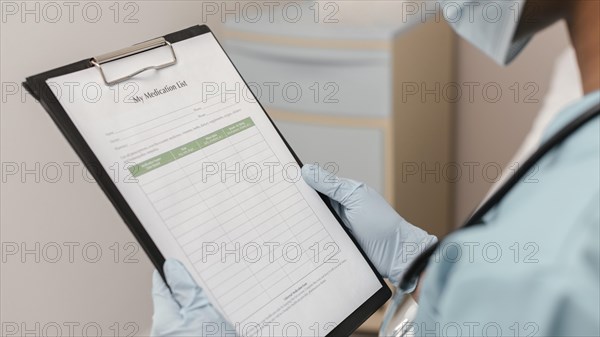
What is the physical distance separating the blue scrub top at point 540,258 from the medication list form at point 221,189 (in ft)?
1.23

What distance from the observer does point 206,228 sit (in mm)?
947

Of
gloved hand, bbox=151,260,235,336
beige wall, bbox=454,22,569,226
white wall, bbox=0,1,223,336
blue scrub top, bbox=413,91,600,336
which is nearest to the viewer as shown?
blue scrub top, bbox=413,91,600,336

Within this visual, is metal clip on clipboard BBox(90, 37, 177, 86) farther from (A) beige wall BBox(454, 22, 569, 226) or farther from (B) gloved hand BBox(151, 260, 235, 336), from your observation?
(A) beige wall BBox(454, 22, 569, 226)

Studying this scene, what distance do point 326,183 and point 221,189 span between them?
6.7 inches

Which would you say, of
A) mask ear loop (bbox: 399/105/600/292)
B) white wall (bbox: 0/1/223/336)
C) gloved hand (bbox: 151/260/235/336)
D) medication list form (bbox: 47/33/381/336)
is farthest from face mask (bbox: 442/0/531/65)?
white wall (bbox: 0/1/223/336)

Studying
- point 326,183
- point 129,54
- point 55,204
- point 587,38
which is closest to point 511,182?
point 587,38

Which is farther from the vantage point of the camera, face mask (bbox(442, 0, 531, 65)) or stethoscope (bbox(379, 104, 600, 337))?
face mask (bbox(442, 0, 531, 65))

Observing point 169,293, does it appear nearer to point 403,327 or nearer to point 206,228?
point 206,228

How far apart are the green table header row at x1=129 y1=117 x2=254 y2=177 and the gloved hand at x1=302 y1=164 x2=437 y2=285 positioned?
0.16 metres

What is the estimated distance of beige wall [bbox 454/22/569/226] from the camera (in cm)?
228

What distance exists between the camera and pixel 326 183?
3.50 feet

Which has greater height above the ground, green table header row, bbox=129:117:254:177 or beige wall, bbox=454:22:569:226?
green table header row, bbox=129:117:254:177

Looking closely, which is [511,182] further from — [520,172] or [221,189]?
[221,189]

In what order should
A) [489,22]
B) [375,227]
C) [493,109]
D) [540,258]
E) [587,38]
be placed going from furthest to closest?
[493,109], [375,227], [489,22], [587,38], [540,258]
